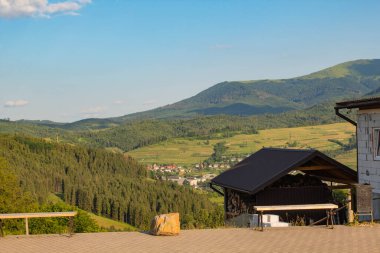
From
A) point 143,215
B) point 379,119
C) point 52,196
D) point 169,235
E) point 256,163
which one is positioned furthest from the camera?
point 52,196

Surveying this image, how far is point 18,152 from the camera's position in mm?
152000

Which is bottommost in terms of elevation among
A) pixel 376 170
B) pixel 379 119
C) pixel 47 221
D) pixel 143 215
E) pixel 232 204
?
pixel 143 215

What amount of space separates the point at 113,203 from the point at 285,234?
388ft

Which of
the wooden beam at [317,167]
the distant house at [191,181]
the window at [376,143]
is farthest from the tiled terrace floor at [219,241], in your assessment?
the distant house at [191,181]

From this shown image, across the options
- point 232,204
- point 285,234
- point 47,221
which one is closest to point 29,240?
point 285,234

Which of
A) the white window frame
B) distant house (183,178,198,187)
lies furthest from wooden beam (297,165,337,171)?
distant house (183,178,198,187)

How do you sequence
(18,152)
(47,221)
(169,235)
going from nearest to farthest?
(169,235)
(47,221)
(18,152)

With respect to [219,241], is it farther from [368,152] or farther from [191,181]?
[191,181]

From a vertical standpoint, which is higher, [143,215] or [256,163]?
[256,163]

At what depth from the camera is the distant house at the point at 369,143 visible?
701 inches

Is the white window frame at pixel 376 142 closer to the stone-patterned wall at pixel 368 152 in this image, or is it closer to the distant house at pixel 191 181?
the stone-patterned wall at pixel 368 152

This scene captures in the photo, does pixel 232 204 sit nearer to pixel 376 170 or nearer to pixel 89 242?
pixel 376 170

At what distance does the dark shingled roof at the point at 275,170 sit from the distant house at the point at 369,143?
3.28 ft

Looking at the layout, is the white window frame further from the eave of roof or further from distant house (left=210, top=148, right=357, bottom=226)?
distant house (left=210, top=148, right=357, bottom=226)
